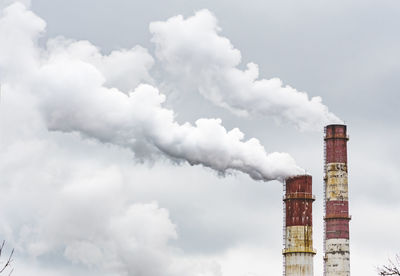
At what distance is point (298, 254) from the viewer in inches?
2105

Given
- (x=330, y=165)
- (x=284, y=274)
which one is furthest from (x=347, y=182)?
(x=284, y=274)

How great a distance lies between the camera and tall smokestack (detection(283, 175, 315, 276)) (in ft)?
175

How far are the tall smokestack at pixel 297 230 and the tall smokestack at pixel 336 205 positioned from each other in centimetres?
367

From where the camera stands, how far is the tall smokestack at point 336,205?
56.9 meters

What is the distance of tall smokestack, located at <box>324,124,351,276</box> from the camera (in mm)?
56906

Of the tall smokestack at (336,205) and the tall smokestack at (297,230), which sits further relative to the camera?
the tall smokestack at (336,205)

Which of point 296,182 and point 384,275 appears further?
point 296,182

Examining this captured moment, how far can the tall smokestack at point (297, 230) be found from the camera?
5325 cm

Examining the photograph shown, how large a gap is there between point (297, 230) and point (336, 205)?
547 cm

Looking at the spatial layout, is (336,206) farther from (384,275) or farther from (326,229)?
(384,275)

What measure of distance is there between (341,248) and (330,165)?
6.09m

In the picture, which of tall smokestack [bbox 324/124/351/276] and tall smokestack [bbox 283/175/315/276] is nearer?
tall smokestack [bbox 283/175/315/276]

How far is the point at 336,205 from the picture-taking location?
57.4 m

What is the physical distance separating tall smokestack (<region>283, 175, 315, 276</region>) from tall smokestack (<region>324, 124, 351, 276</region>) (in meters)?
3.67
